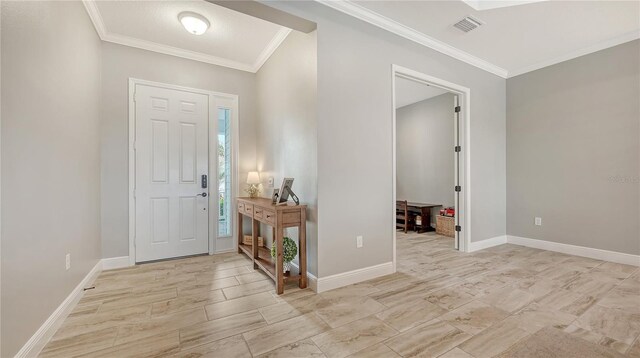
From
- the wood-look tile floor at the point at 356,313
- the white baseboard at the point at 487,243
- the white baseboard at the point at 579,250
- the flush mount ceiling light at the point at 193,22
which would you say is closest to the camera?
the wood-look tile floor at the point at 356,313

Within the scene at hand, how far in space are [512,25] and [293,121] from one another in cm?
275

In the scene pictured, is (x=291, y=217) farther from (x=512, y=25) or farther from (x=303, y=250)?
(x=512, y=25)

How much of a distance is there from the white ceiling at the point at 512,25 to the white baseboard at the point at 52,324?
11.2ft

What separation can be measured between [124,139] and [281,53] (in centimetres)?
223

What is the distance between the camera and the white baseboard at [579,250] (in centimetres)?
328

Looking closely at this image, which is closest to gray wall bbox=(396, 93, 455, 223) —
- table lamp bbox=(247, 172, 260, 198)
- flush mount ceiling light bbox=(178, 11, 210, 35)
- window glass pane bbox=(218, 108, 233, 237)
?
table lamp bbox=(247, 172, 260, 198)

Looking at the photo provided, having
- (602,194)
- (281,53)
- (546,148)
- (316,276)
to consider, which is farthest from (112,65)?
(602,194)

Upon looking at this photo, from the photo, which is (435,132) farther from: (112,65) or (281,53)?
(112,65)

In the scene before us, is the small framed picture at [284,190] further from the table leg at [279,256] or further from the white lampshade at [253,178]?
the white lampshade at [253,178]

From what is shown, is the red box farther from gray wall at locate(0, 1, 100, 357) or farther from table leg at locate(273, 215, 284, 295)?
gray wall at locate(0, 1, 100, 357)

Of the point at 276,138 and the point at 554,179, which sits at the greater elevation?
the point at 276,138

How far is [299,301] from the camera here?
2.33m

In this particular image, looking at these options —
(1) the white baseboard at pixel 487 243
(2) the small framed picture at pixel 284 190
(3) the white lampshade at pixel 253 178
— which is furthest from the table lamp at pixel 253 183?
(1) the white baseboard at pixel 487 243

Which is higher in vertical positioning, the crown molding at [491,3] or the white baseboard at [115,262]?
the crown molding at [491,3]
